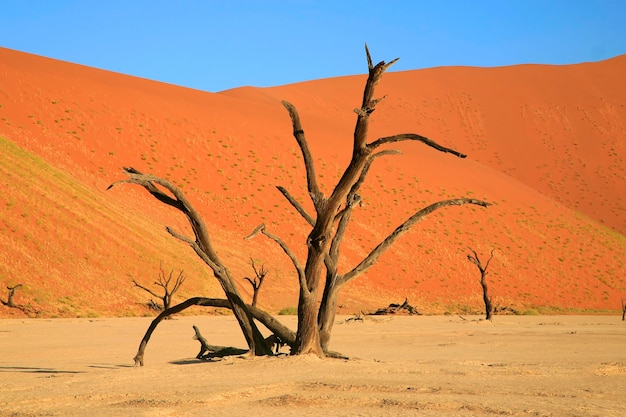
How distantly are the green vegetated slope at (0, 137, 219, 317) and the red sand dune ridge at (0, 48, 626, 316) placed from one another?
0.10 m

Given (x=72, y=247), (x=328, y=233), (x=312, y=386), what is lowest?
(x=312, y=386)

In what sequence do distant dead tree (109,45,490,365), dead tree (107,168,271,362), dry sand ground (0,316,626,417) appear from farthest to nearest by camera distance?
dead tree (107,168,271,362), distant dead tree (109,45,490,365), dry sand ground (0,316,626,417)

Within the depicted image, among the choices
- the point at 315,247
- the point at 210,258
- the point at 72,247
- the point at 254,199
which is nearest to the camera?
the point at 315,247

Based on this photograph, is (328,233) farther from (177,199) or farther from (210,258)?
(177,199)

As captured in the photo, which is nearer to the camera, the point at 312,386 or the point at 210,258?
the point at 312,386

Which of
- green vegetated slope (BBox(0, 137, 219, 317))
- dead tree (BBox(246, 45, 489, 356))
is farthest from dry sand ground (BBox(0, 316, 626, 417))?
green vegetated slope (BBox(0, 137, 219, 317))

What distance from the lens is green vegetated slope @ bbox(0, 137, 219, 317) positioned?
3515cm

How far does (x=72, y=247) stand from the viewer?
3991cm

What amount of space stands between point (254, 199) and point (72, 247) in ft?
70.3

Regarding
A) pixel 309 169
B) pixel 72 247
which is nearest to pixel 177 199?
pixel 309 169

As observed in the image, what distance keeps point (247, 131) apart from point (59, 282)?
36.0m

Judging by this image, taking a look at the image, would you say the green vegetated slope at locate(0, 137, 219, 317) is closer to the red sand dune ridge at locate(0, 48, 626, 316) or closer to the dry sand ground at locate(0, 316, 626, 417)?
the red sand dune ridge at locate(0, 48, 626, 316)

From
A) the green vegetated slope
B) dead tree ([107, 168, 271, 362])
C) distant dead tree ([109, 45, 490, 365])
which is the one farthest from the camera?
the green vegetated slope

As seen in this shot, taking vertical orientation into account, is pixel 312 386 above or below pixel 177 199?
below
